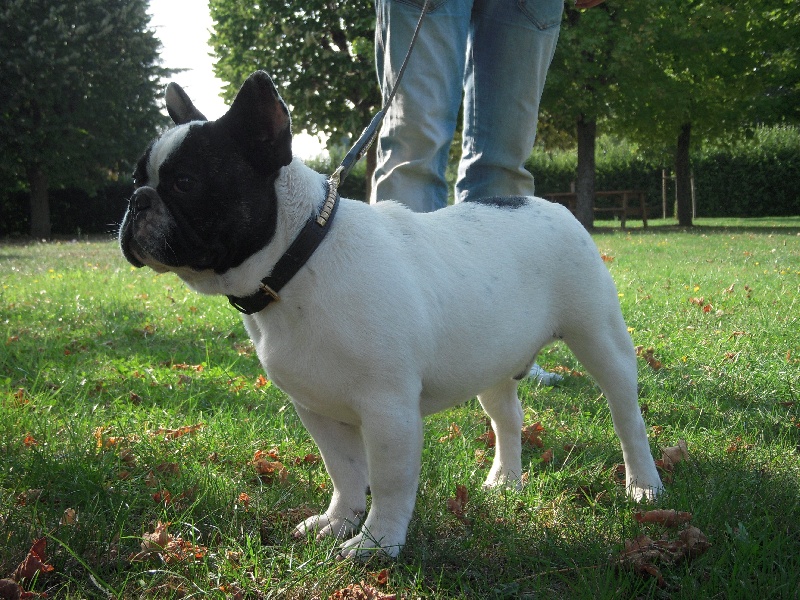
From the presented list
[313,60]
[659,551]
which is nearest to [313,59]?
[313,60]

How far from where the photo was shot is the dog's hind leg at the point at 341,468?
2582mm

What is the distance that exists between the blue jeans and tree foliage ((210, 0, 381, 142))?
62.1ft

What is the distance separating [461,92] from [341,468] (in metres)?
2.07

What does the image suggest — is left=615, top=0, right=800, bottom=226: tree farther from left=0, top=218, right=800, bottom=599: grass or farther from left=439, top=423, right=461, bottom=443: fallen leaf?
left=439, top=423, right=461, bottom=443: fallen leaf

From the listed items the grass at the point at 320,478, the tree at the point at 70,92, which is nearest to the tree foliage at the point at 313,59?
the tree at the point at 70,92

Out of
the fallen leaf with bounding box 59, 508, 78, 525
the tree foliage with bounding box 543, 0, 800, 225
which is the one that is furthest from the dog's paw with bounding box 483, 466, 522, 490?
the tree foliage with bounding box 543, 0, 800, 225

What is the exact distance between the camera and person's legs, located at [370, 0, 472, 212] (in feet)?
11.4

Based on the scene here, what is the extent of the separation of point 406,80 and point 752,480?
2243 mm

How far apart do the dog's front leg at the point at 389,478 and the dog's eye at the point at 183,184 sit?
2.78 feet

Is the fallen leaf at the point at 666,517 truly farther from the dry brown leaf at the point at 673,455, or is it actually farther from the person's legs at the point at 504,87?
the person's legs at the point at 504,87

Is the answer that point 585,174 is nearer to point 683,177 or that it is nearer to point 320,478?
point 683,177

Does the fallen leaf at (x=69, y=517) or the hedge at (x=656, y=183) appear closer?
the fallen leaf at (x=69, y=517)

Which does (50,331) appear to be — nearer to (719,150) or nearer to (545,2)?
(545,2)

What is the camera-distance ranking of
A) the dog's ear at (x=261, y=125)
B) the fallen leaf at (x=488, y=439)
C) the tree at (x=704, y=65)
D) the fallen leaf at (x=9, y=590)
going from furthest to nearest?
1. the tree at (x=704, y=65)
2. the fallen leaf at (x=488, y=439)
3. the dog's ear at (x=261, y=125)
4. the fallen leaf at (x=9, y=590)
